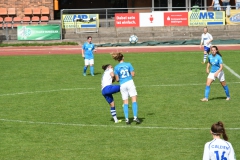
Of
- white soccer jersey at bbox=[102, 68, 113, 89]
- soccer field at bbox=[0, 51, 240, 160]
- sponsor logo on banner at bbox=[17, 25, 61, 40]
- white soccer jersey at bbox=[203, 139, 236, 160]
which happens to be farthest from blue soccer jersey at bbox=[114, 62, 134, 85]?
sponsor logo on banner at bbox=[17, 25, 61, 40]

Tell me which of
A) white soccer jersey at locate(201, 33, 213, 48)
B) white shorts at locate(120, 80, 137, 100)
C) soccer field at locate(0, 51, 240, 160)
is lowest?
soccer field at locate(0, 51, 240, 160)

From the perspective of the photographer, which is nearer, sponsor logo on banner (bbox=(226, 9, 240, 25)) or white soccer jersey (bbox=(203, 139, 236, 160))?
white soccer jersey (bbox=(203, 139, 236, 160))

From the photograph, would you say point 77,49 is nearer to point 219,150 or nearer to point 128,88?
point 128,88

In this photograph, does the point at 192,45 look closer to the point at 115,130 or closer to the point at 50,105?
the point at 50,105

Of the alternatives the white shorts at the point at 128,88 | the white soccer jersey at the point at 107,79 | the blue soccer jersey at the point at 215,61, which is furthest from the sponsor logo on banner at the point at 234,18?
the white shorts at the point at 128,88

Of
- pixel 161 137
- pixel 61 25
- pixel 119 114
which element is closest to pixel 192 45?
pixel 61 25

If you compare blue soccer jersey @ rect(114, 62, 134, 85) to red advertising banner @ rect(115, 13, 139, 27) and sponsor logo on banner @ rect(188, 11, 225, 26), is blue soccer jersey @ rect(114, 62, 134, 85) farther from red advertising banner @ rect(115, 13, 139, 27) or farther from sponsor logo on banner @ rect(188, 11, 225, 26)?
sponsor logo on banner @ rect(188, 11, 225, 26)

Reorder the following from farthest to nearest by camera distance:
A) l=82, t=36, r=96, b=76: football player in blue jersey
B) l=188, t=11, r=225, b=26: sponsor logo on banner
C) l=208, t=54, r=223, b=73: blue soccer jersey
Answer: l=188, t=11, r=225, b=26: sponsor logo on banner, l=82, t=36, r=96, b=76: football player in blue jersey, l=208, t=54, r=223, b=73: blue soccer jersey

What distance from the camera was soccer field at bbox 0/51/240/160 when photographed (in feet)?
55.7

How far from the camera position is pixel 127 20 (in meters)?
51.3

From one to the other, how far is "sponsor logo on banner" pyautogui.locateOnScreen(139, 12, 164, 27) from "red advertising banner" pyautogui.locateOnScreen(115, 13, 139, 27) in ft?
1.32

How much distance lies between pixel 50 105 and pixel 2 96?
3366 mm

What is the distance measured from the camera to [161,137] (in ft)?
59.9

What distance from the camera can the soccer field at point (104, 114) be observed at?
17.0 m
